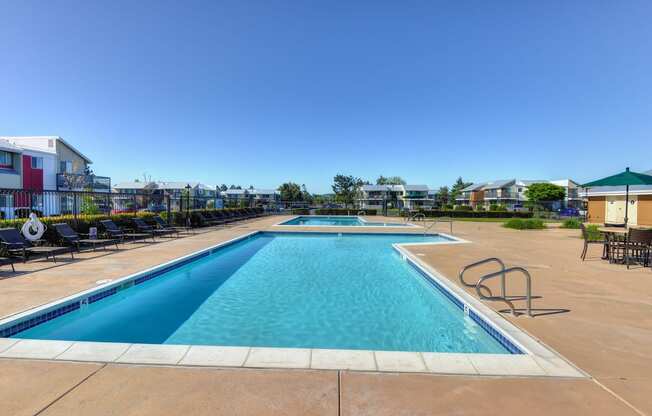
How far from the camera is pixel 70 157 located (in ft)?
104

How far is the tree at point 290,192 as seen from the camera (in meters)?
64.3

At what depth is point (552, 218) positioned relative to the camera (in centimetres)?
2717

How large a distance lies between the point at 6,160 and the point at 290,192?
146ft

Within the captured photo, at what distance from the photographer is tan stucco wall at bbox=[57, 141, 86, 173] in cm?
2986

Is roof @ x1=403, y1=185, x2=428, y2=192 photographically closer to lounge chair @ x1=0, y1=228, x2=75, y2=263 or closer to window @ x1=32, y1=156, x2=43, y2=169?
window @ x1=32, y1=156, x2=43, y2=169

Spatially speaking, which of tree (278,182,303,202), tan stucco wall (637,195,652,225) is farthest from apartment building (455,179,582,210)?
tan stucco wall (637,195,652,225)

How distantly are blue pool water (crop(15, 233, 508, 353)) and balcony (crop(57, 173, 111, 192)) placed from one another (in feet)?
89.2

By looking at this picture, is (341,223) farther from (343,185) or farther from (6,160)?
(343,185)

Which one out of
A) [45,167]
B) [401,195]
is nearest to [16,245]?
[45,167]

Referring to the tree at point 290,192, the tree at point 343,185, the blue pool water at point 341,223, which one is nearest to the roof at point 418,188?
the tree at point 343,185

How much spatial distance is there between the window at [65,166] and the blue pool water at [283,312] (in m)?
31.2

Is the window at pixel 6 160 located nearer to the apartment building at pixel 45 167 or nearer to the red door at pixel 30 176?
the apartment building at pixel 45 167

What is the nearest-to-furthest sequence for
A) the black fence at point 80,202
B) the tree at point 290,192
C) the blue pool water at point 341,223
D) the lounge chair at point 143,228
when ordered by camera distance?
the black fence at point 80,202 → the lounge chair at point 143,228 → the blue pool water at point 341,223 → the tree at point 290,192

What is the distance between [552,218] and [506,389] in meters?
30.7
